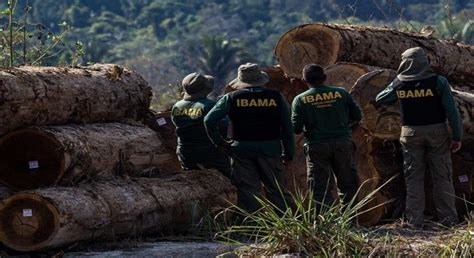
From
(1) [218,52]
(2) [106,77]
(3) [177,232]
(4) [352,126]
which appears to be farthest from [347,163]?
(1) [218,52]

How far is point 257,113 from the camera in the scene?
36.2 feet

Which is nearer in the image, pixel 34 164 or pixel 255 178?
pixel 34 164

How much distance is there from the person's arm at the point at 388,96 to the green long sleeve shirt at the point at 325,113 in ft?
0.89

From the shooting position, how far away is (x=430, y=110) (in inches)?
434

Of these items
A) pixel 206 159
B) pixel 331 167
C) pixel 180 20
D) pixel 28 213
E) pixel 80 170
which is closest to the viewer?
pixel 28 213

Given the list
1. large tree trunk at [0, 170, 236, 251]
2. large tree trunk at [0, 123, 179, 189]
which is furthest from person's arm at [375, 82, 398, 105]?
large tree trunk at [0, 123, 179, 189]

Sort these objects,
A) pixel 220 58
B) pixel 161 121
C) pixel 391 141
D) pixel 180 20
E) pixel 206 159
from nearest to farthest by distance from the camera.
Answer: pixel 391 141
pixel 206 159
pixel 161 121
pixel 220 58
pixel 180 20

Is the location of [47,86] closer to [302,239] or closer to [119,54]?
[302,239]

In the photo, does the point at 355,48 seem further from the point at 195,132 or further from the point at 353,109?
the point at 195,132

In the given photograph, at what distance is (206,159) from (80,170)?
2.22 metres

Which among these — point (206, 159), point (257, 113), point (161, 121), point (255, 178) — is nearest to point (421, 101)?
point (257, 113)

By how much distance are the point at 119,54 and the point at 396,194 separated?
179 feet

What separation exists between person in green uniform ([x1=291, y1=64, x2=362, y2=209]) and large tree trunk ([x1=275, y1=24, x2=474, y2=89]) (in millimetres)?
1398

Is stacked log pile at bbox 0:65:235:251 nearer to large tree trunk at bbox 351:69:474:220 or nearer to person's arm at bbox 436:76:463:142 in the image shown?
large tree trunk at bbox 351:69:474:220
